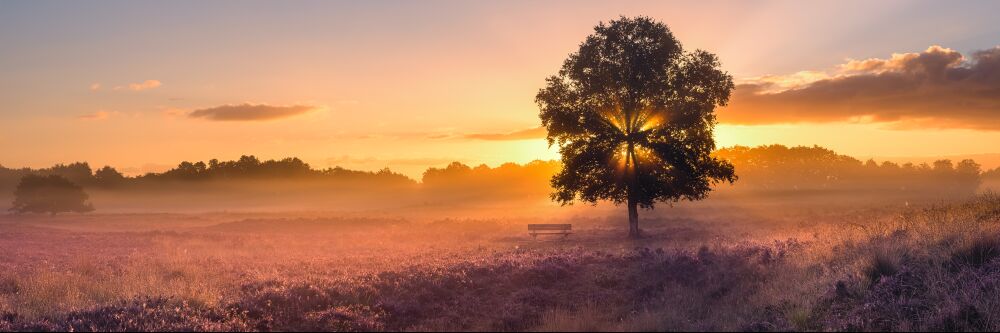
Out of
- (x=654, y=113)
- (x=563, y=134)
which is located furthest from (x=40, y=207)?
(x=654, y=113)

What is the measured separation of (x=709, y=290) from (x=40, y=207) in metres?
83.0

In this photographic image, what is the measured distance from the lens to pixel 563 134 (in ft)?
110

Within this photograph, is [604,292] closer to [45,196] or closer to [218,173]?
[45,196]

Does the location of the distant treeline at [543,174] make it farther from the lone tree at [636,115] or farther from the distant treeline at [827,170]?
the lone tree at [636,115]

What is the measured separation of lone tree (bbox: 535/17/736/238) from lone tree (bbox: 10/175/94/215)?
222 ft

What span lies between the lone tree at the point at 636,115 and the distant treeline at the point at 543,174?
108889mm

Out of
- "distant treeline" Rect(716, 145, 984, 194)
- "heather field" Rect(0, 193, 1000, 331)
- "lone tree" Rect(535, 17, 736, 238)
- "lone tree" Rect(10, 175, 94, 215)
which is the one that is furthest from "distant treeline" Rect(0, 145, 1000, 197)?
"heather field" Rect(0, 193, 1000, 331)

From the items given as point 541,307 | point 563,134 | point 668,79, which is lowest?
point 541,307

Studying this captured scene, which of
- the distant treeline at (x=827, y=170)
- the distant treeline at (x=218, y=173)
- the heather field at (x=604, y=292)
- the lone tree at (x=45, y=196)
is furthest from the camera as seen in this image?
the distant treeline at (x=827, y=170)

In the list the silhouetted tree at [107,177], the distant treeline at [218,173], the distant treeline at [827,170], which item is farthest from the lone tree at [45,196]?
the distant treeline at [827,170]

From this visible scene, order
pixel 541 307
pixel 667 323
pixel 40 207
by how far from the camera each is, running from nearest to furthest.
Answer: pixel 667 323
pixel 541 307
pixel 40 207

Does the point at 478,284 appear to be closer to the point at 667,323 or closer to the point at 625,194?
the point at 667,323

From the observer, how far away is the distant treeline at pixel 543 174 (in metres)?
145

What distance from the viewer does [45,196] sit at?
72.7m
